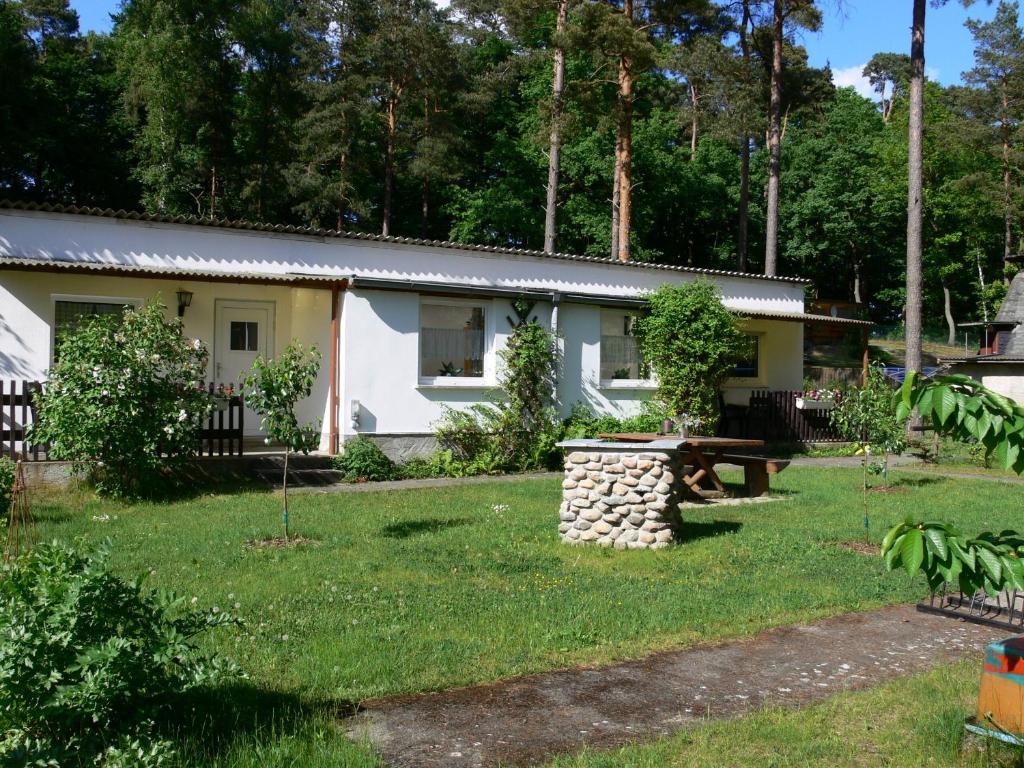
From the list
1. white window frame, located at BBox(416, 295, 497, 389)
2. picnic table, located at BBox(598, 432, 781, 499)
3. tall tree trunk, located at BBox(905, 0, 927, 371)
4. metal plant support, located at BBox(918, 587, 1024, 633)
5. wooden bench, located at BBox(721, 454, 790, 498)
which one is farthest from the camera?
tall tree trunk, located at BBox(905, 0, 927, 371)

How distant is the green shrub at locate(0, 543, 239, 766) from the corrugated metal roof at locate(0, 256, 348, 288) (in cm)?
976

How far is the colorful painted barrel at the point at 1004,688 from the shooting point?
142 inches

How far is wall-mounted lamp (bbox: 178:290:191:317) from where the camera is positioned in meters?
14.2

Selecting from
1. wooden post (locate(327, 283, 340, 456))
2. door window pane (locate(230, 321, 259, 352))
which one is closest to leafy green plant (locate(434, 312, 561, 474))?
wooden post (locate(327, 283, 340, 456))

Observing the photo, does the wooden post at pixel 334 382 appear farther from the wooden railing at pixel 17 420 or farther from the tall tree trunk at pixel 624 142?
the tall tree trunk at pixel 624 142

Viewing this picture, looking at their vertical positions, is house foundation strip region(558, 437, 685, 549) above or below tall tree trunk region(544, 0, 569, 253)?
below

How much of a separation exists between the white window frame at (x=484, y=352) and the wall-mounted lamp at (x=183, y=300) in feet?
11.6

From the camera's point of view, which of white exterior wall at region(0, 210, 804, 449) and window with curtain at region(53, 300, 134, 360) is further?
window with curtain at region(53, 300, 134, 360)

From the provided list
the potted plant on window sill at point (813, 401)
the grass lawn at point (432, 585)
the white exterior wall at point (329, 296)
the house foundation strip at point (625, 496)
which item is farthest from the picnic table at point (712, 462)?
the potted plant on window sill at point (813, 401)

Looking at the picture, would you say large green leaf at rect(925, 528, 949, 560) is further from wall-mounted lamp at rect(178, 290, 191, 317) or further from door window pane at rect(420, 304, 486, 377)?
wall-mounted lamp at rect(178, 290, 191, 317)

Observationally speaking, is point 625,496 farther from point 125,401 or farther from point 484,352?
point 484,352

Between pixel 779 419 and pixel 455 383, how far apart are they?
8140 mm

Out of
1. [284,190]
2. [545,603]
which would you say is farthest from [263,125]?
[545,603]

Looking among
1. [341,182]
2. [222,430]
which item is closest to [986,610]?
[222,430]
